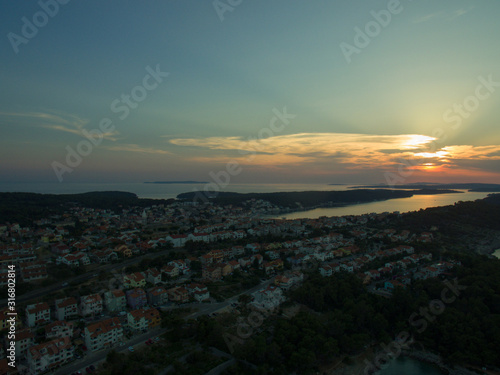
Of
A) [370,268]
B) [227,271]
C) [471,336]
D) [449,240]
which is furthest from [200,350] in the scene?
[449,240]

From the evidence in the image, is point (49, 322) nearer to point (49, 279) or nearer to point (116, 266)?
point (49, 279)

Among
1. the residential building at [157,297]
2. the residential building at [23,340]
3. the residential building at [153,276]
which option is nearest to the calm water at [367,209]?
the residential building at [153,276]

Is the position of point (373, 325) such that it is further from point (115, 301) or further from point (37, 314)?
point (37, 314)

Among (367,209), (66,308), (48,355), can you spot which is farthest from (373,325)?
(367,209)

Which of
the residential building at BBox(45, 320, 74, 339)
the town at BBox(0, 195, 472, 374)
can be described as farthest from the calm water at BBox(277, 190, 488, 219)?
the residential building at BBox(45, 320, 74, 339)

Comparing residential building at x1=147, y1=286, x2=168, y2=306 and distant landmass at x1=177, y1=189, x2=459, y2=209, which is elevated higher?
distant landmass at x1=177, y1=189, x2=459, y2=209

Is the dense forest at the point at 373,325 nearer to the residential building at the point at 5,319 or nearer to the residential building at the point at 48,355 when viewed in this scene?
the residential building at the point at 48,355

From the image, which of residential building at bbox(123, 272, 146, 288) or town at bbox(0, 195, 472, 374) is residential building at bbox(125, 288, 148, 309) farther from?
residential building at bbox(123, 272, 146, 288)

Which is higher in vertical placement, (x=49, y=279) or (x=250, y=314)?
(x=49, y=279)
